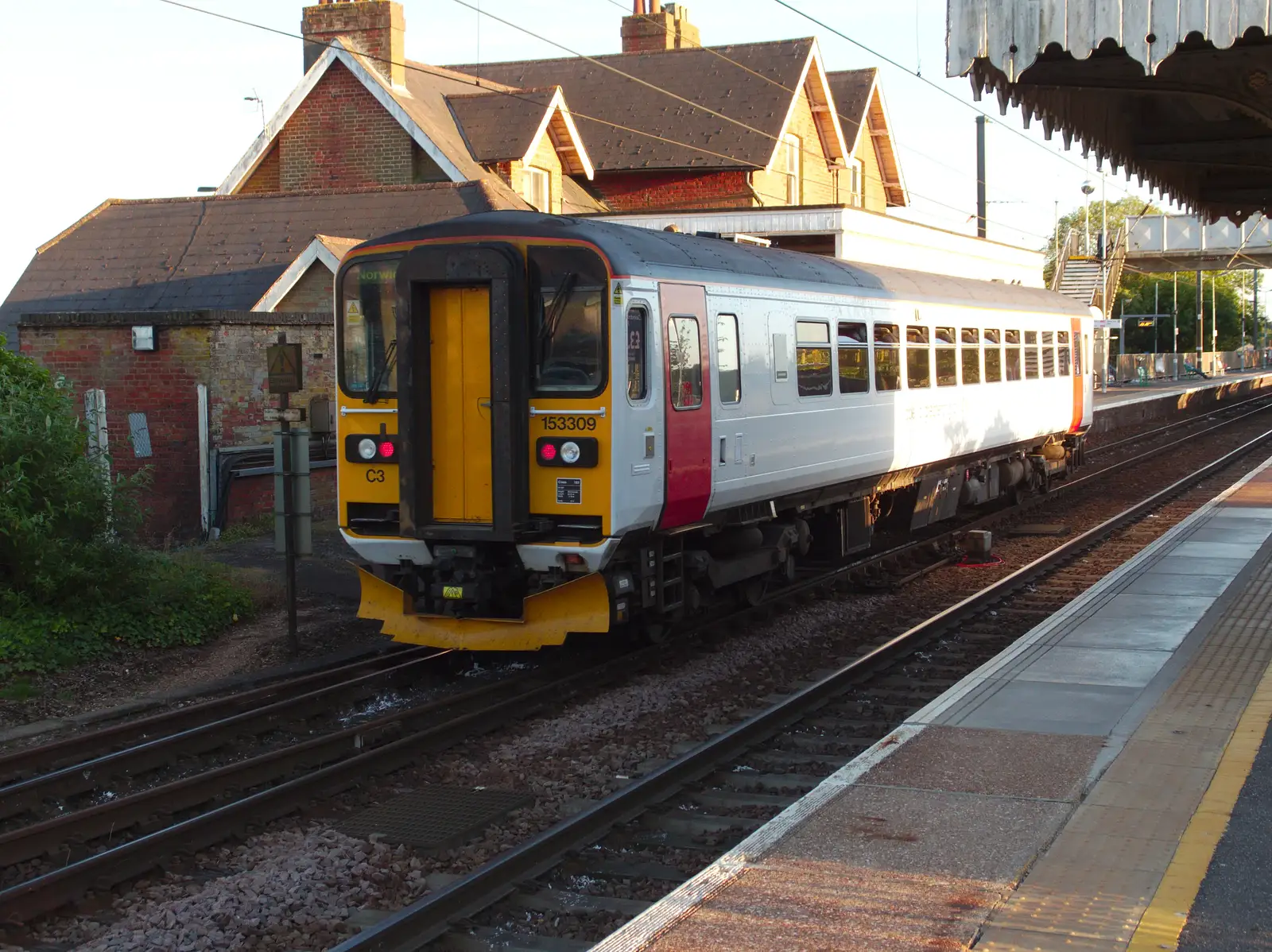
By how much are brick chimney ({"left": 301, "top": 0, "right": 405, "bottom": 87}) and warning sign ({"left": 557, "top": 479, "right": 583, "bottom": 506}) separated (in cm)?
2182

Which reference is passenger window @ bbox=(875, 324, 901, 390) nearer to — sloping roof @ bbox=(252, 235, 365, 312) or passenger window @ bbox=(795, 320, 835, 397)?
passenger window @ bbox=(795, 320, 835, 397)

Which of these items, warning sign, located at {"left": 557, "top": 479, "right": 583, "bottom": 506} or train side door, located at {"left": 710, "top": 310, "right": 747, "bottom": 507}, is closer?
warning sign, located at {"left": 557, "top": 479, "right": 583, "bottom": 506}

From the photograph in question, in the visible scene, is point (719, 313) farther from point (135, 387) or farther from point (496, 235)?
point (135, 387)

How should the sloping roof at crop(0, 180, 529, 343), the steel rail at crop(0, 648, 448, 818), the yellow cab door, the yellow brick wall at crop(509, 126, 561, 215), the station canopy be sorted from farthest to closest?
the yellow brick wall at crop(509, 126, 561, 215)
the sloping roof at crop(0, 180, 529, 343)
the yellow cab door
the station canopy
the steel rail at crop(0, 648, 448, 818)

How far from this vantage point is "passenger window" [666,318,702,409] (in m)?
10.0

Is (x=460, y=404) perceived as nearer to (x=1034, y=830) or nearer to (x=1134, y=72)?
(x=1134, y=72)

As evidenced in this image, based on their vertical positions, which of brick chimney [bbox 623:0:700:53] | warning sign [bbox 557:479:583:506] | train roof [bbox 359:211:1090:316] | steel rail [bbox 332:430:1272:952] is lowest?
steel rail [bbox 332:430:1272:952]

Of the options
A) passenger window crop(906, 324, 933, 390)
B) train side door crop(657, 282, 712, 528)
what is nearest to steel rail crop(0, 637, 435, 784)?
train side door crop(657, 282, 712, 528)

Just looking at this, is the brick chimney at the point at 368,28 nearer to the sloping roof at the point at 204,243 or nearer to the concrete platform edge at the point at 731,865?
the sloping roof at the point at 204,243

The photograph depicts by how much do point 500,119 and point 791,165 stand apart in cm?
788

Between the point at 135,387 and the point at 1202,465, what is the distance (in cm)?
2027

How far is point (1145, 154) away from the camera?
11.4 metres

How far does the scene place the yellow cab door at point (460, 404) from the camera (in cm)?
961

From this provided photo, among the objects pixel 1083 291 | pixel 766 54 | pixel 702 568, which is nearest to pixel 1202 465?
pixel 766 54
